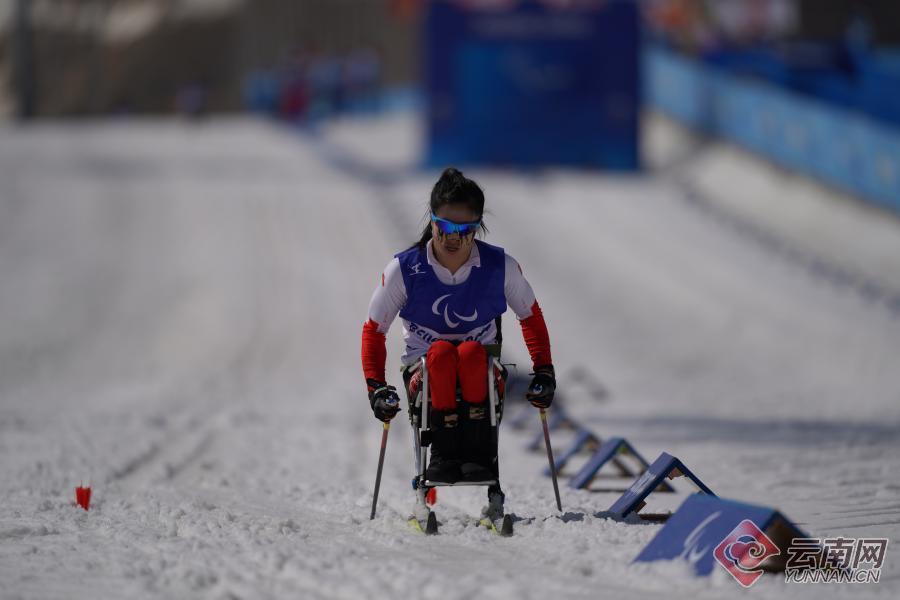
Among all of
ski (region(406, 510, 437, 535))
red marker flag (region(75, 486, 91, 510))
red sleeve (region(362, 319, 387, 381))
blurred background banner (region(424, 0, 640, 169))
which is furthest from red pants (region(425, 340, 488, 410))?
blurred background banner (region(424, 0, 640, 169))

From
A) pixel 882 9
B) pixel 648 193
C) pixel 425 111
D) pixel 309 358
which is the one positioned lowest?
pixel 309 358

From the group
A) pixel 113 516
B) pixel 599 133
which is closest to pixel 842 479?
pixel 113 516

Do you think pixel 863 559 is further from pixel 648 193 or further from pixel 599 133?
pixel 599 133

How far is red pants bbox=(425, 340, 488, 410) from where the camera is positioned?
6.17m

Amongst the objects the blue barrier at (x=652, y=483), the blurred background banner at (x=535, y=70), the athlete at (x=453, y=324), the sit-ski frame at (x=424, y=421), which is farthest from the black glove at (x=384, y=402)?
the blurred background banner at (x=535, y=70)

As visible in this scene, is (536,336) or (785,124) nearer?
(536,336)

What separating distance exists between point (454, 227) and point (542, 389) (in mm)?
917

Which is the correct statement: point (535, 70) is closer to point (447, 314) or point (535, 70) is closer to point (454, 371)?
point (447, 314)

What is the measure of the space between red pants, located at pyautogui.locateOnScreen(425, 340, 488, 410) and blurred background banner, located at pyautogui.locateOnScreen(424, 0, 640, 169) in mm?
20635

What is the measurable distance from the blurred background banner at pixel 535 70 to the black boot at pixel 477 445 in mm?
20566

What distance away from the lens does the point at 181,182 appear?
27734 millimetres

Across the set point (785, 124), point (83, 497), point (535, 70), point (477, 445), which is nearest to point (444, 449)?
point (477, 445)

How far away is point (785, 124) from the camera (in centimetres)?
2306

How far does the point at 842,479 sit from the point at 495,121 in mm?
19136
